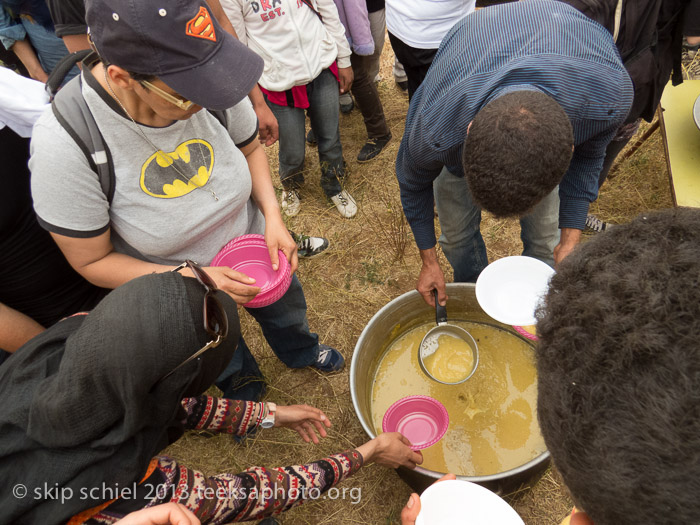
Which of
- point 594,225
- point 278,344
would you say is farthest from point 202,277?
point 594,225

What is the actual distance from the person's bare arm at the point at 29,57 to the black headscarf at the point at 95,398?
210cm

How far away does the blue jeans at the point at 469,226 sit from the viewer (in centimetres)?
178

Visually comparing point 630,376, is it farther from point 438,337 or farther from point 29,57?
point 29,57

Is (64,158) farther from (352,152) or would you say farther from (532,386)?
(352,152)

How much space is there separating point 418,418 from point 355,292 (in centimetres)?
91

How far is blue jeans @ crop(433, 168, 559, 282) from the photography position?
1.78m

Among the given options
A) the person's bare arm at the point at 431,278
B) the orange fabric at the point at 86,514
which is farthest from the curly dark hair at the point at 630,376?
the person's bare arm at the point at 431,278

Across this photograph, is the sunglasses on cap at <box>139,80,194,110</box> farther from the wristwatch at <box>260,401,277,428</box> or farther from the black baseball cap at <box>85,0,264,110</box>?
the wristwatch at <box>260,401,277,428</box>

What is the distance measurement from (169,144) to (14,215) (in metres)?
0.45

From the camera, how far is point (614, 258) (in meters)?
0.60

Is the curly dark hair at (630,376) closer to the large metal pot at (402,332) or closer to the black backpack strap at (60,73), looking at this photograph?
the large metal pot at (402,332)

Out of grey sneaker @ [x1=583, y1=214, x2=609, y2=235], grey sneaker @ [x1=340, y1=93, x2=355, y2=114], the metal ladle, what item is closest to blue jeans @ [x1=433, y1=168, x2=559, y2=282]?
the metal ladle

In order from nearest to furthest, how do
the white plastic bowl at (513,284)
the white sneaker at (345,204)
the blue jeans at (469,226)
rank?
the white plastic bowl at (513,284) → the blue jeans at (469,226) → the white sneaker at (345,204)

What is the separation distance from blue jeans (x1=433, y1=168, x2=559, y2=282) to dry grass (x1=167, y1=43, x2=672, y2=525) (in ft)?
1.98
